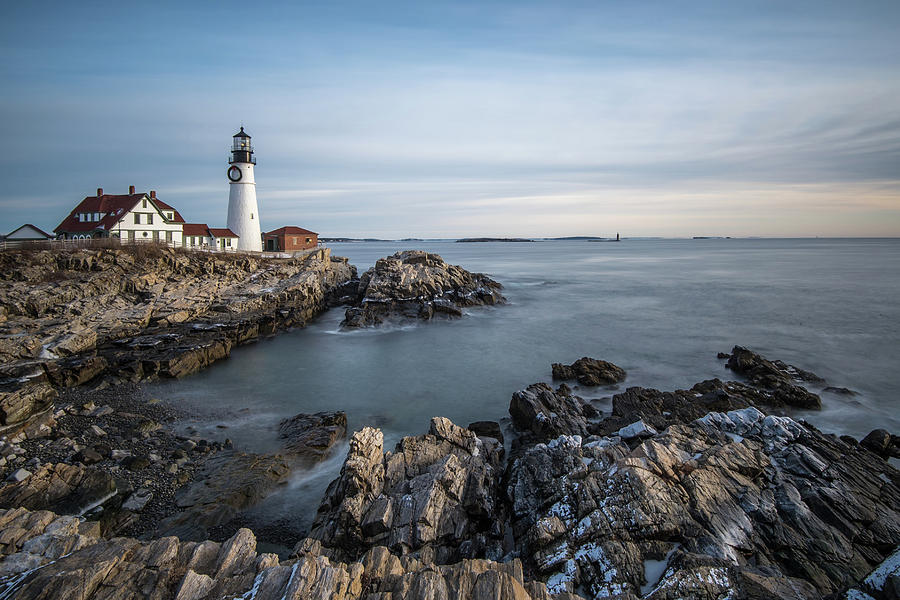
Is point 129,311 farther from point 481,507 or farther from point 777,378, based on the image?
point 777,378

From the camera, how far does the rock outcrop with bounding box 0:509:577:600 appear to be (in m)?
4.41

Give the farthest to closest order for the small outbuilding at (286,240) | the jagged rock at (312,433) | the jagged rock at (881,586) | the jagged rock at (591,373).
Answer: the small outbuilding at (286,240) < the jagged rock at (591,373) < the jagged rock at (312,433) < the jagged rock at (881,586)

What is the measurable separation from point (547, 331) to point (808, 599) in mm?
19039

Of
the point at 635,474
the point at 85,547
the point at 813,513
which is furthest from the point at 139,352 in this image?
the point at 813,513

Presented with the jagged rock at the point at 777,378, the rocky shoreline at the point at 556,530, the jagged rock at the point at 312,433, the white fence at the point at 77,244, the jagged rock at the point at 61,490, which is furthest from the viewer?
the white fence at the point at 77,244

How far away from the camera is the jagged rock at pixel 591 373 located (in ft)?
47.7

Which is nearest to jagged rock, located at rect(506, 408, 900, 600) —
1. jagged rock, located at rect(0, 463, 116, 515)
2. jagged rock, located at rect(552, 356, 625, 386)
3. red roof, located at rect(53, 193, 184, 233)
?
jagged rock, located at rect(552, 356, 625, 386)

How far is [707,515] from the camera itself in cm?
593

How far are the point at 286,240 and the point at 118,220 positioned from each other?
44.0 ft

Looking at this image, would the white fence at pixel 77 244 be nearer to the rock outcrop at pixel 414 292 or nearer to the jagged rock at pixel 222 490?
the rock outcrop at pixel 414 292

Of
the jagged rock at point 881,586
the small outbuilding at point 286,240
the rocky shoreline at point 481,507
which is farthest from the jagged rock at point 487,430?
the small outbuilding at point 286,240

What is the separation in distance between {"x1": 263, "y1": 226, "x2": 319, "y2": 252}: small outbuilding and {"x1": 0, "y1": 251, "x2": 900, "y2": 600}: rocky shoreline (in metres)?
29.4

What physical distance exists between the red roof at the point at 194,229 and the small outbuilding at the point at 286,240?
659 cm

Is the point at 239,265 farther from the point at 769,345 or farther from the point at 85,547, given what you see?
the point at 769,345
